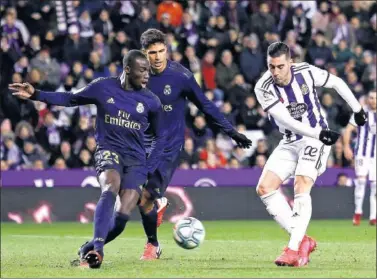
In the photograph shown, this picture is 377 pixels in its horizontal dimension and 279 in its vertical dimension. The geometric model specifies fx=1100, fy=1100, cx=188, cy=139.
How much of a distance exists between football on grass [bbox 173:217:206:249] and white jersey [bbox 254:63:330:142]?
1353 millimetres

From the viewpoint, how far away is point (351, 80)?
22.5 meters

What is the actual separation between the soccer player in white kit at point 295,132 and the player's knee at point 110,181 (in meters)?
1.72

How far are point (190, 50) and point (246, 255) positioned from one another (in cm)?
981

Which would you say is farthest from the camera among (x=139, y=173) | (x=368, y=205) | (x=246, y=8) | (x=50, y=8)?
(x=246, y=8)

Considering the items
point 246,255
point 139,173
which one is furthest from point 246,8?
point 139,173

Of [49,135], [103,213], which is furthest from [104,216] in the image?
[49,135]

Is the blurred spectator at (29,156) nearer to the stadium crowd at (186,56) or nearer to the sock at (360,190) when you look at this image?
the stadium crowd at (186,56)

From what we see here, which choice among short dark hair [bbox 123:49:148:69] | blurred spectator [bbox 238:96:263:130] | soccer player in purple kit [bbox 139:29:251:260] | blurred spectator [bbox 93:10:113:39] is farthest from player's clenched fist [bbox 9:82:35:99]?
blurred spectator [bbox 93:10:113:39]

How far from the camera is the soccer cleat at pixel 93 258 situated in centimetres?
927

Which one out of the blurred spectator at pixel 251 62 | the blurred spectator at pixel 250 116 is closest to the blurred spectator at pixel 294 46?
the blurred spectator at pixel 251 62

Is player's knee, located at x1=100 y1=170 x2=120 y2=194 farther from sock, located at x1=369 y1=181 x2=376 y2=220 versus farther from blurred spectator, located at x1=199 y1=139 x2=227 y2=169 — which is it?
blurred spectator, located at x1=199 y1=139 x2=227 y2=169

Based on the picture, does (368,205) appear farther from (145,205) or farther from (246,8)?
(145,205)

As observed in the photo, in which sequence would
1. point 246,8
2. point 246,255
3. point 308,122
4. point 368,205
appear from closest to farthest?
1. point 308,122
2. point 246,255
3. point 368,205
4. point 246,8

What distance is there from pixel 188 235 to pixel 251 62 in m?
11.6
